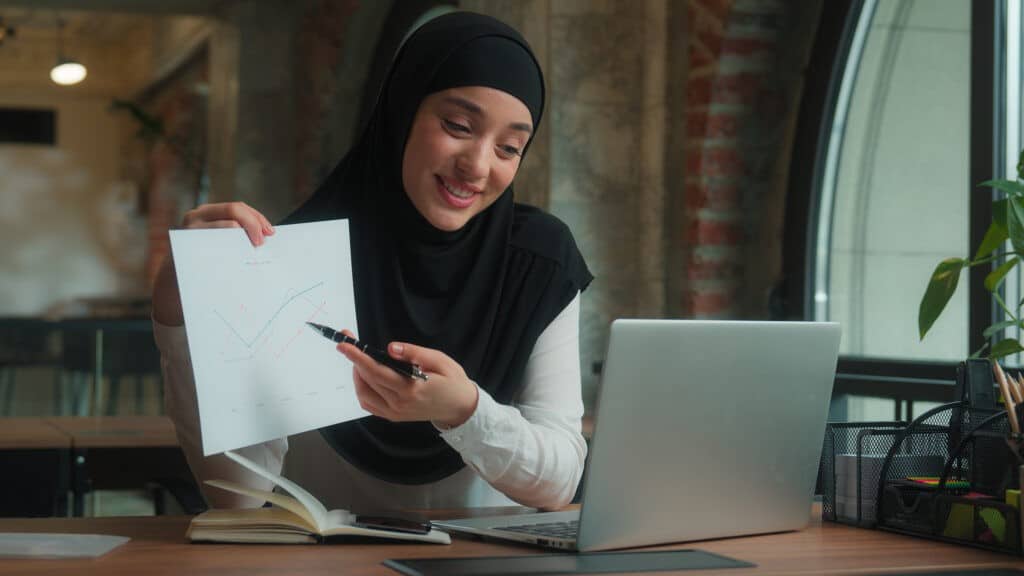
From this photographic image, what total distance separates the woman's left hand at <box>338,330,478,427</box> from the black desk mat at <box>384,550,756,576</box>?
0.56 feet

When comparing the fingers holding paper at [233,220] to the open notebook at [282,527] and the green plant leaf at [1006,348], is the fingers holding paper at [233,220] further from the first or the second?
the green plant leaf at [1006,348]

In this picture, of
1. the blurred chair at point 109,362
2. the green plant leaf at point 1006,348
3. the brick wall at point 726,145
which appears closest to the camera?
the green plant leaf at point 1006,348

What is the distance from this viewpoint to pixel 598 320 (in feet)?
13.7

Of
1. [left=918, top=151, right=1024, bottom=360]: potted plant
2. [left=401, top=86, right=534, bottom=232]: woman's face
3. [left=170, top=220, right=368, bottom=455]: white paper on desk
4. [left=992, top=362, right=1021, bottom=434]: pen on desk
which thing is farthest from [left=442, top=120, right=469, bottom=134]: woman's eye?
[left=918, top=151, right=1024, bottom=360]: potted plant

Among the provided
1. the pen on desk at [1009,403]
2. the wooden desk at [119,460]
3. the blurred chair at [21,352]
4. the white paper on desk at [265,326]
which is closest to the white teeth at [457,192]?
the white paper on desk at [265,326]

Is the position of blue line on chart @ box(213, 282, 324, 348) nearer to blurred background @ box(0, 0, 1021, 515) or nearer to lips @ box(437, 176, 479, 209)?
lips @ box(437, 176, 479, 209)

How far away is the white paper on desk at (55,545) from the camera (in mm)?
1349

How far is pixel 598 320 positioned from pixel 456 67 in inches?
99.5

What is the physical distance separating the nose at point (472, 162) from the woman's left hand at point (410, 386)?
0.33m

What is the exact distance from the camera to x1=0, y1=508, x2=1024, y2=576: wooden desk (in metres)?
1.30

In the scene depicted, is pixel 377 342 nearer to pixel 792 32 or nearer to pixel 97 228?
pixel 792 32

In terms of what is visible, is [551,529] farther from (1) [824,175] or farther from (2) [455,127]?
(1) [824,175]

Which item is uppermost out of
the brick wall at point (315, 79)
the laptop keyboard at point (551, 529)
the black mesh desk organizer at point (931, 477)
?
the brick wall at point (315, 79)

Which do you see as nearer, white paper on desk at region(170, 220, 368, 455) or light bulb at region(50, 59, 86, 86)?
white paper on desk at region(170, 220, 368, 455)
